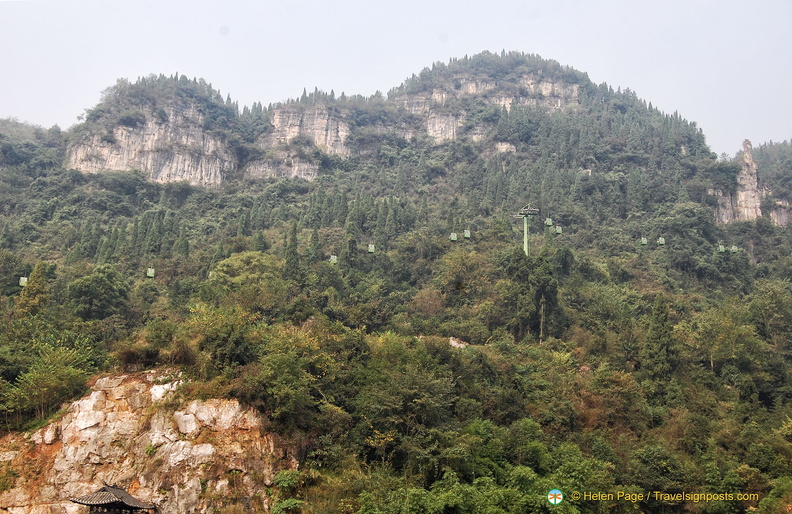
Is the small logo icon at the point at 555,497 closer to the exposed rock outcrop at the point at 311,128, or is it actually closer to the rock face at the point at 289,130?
the rock face at the point at 289,130

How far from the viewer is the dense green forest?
76.5ft

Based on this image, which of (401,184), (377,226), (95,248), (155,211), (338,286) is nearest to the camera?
(338,286)

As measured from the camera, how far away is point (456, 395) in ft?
89.5

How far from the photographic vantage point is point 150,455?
2256 cm

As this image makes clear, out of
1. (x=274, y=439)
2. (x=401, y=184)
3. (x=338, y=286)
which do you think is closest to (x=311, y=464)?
(x=274, y=439)

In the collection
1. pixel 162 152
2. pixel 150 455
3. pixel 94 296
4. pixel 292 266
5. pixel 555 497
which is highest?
pixel 162 152

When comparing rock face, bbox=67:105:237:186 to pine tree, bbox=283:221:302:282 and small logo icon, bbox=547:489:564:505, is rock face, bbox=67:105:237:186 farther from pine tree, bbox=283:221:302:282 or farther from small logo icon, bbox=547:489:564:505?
small logo icon, bbox=547:489:564:505

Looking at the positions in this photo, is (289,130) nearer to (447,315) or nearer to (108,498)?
(447,315)

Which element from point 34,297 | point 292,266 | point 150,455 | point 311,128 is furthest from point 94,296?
point 311,128

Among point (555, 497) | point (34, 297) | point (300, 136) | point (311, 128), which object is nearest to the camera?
point (555, 497)

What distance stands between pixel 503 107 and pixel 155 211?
44.9 metres

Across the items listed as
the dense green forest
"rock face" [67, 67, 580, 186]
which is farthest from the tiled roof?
"rock face" [67, 67, 580, 186]

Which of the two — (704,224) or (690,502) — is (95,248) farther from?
(704,224)

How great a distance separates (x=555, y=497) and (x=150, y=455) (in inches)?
524
